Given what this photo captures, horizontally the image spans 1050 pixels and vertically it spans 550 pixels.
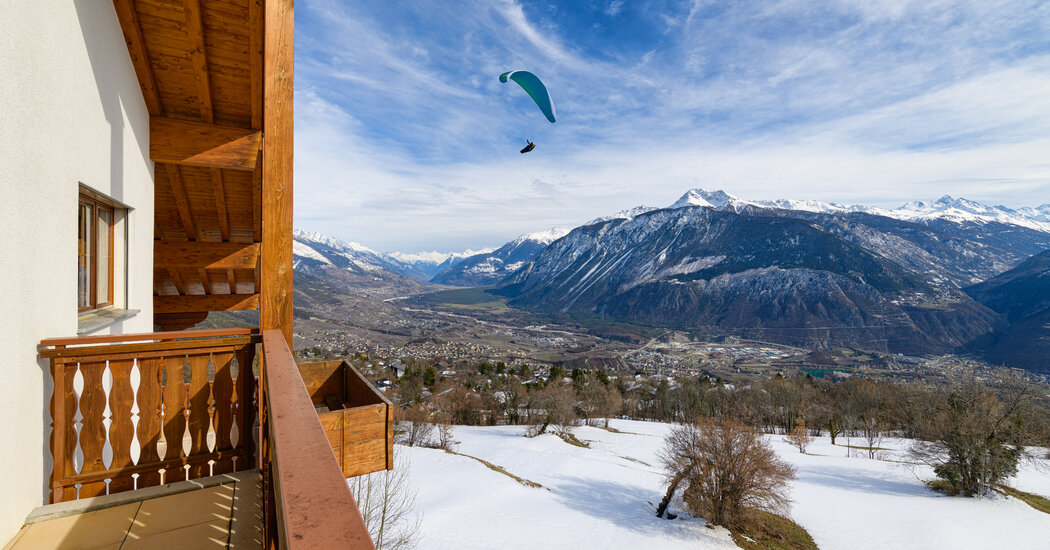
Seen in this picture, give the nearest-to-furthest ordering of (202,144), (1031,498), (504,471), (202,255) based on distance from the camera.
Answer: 1. (202,144)
2. (202,255)
3. (1031,498)
4. (504,471)

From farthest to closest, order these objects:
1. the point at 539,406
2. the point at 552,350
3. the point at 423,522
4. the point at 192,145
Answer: the point at 552,350
the point at 539,406
the point at 423,522
the point at 192,145

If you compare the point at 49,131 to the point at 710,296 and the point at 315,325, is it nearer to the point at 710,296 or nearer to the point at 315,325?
the point at 315,325

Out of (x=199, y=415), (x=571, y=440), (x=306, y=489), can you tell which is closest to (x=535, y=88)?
(x=199, y=415)

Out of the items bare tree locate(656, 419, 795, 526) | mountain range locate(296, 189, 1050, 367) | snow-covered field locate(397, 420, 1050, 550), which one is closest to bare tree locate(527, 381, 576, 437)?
snow-covered field locate(397, 420, 1050, 550)

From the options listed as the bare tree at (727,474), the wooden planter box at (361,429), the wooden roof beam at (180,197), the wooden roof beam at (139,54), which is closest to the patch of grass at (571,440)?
the bare tree at (727,474)

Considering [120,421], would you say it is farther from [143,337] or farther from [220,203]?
[220,203]

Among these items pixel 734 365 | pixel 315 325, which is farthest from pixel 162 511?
pixel 315 325
